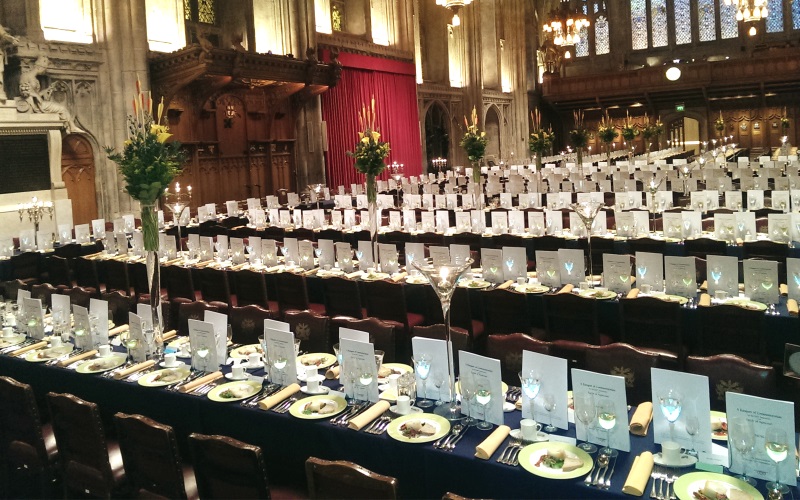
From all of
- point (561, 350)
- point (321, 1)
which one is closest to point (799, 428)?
point (561, 350)

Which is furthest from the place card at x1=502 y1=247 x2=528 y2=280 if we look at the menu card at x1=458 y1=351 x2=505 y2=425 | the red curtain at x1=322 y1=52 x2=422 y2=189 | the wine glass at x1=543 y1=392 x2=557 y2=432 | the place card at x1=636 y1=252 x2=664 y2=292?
the red curtain at x1=322 y1=52 x2=422 y2=189

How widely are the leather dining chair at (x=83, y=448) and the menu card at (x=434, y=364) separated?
1.79 m

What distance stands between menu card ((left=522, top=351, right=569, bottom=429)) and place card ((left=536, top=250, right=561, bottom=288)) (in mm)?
3205

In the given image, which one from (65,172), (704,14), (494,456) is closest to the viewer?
(494,456)

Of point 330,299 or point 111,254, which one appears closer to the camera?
point 330,299

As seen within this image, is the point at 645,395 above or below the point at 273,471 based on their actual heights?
above

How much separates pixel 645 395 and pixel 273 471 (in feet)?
7.46

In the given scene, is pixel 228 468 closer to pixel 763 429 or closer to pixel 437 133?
pixel 763 429

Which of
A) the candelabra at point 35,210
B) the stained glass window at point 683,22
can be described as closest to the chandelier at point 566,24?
the stained glass window at point 683,22

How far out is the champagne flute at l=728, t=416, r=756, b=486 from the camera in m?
2.81

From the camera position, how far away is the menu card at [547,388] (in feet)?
11.2

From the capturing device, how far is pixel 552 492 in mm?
2971

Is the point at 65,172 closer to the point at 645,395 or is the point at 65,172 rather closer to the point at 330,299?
the point at 330,299

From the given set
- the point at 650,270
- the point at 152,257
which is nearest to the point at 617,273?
the point at 650,270
